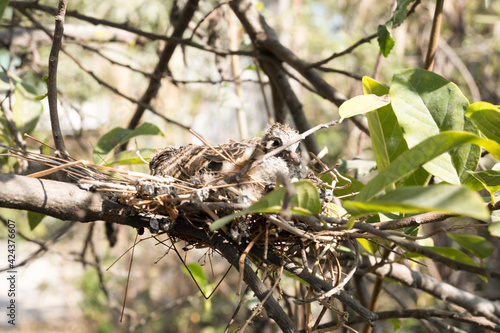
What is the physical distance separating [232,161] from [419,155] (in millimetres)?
712

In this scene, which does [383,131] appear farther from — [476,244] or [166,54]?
[166,54]

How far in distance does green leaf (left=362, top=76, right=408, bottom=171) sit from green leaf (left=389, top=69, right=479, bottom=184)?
6 centimetres

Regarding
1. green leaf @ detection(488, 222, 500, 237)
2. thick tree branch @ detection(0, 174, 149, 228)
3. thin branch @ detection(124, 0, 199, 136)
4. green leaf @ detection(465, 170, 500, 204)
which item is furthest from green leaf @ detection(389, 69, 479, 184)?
thin branch @ detection(124, 0, 199, 136)

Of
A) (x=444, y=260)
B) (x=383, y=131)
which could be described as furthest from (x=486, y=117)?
(x=444, y=260)

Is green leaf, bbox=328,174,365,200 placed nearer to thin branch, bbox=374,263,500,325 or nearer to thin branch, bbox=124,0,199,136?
thin branch, bbox=374,263,500,325

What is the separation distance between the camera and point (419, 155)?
696mm

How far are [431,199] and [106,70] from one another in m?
5.21

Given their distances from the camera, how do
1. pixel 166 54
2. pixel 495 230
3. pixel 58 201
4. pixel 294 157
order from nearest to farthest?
1. pixel 495 230
2. pixel 58 201
3. pixel 294 157
4. pixel 166 54

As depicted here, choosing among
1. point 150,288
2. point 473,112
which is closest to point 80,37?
point 473,112

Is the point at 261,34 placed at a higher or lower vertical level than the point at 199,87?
lower

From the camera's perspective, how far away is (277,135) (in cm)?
146

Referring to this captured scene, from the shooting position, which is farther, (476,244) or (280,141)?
(280,141)

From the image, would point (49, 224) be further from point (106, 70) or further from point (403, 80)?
point (403, 80)

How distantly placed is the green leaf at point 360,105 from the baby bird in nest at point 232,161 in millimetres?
432
